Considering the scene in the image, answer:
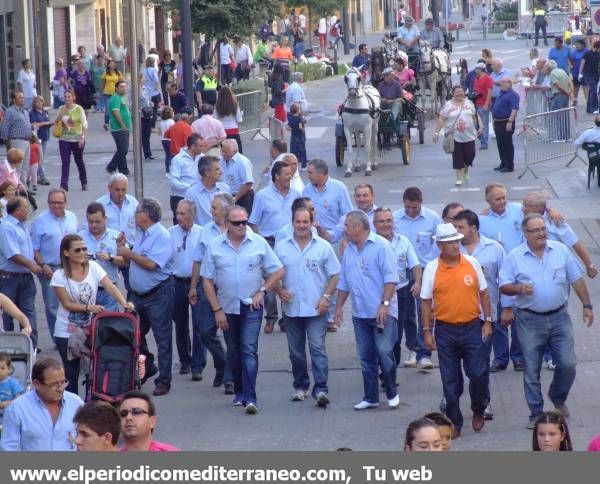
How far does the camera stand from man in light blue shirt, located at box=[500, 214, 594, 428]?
11.1m

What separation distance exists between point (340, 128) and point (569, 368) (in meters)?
15.1

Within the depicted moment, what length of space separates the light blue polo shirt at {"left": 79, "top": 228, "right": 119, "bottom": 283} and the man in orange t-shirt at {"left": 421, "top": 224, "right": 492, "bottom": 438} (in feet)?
10.1

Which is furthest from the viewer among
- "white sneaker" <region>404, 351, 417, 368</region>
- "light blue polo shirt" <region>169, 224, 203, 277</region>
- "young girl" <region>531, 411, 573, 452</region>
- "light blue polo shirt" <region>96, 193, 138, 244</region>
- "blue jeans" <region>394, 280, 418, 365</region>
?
"light blue polo shirt" <region>96, 193, 138, 244</region>

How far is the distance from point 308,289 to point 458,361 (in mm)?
1501

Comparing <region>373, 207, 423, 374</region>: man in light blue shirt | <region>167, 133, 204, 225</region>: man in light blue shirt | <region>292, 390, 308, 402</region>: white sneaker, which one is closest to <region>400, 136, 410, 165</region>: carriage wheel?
<region>167, 133, 204, 225</region>: man in light blue shirt

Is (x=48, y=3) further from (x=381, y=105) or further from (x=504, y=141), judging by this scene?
(x=504, y=141)

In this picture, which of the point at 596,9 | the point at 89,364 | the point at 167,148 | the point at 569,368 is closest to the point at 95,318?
the point at 89,364

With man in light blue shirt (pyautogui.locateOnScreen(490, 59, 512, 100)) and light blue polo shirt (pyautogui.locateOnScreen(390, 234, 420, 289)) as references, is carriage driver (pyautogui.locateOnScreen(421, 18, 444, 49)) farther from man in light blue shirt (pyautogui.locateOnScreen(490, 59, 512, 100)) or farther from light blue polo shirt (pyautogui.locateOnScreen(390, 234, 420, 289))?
light blue polo shirt (pyautogui.locateOnScreen(390, 234, 420, 289))

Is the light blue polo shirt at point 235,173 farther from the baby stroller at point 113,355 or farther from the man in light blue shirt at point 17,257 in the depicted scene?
the baby stroller at point 113,355

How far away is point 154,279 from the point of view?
41.8ft

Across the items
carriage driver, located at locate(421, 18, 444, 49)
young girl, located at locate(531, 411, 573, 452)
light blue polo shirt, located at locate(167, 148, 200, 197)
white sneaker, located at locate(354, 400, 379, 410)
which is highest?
carriage driver, located at locate(421, 18, 444, 49)

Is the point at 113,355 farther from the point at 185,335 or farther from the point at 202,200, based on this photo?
the point at 202,200

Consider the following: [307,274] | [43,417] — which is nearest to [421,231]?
[307,274]
